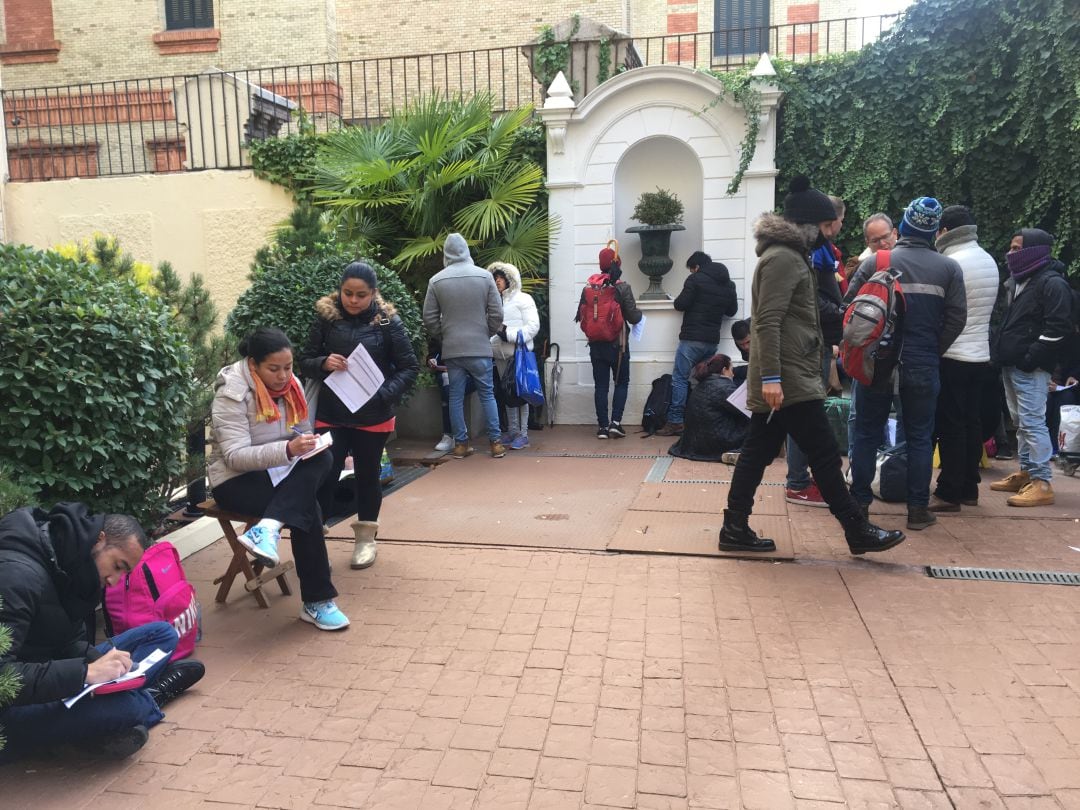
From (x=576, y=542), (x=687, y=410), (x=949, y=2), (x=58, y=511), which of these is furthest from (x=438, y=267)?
(x=58, y=511)

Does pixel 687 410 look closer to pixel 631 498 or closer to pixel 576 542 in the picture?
pixel 631 498

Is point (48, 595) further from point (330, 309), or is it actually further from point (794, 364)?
point (794, 364)

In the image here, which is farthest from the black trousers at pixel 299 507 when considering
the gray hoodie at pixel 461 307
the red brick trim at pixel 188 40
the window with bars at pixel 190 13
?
the window with bars at pixel 190 13

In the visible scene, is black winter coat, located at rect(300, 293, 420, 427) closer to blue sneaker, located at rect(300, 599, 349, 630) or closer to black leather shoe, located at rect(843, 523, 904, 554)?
blue sneaker, located at rect(300, 599, 349, 630)

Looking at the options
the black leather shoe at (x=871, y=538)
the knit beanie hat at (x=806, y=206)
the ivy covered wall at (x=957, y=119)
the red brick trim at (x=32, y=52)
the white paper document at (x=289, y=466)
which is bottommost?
the black leather shoe at (x=871, y=538)

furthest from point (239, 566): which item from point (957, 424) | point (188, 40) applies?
A: point (188, 40)

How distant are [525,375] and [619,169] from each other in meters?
3.29

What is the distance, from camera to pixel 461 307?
24.9 feet

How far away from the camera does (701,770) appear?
288cm

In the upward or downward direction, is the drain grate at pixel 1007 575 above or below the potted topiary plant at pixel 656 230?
below

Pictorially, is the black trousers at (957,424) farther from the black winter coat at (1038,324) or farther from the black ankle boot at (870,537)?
the black ankle boot at (870,537)

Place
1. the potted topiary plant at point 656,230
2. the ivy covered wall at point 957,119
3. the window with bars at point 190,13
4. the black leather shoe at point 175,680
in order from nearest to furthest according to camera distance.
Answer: the black leather shoe at point 175,680
the ivy covered wall at point 957,119
the potted topiary plant at point 656,230
the window with bars at point 190,13

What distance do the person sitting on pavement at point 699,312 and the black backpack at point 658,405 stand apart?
6.8 inches

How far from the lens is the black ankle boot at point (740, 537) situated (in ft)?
16.2
